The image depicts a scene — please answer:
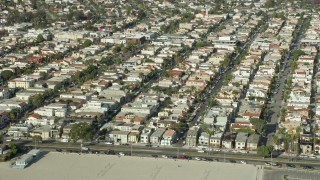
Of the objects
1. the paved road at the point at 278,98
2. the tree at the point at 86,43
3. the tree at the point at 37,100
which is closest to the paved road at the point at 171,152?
the paved road at the point at 278,98

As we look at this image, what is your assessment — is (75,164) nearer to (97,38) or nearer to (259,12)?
(97,38)

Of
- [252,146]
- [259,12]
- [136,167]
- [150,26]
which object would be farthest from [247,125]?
[259,12]

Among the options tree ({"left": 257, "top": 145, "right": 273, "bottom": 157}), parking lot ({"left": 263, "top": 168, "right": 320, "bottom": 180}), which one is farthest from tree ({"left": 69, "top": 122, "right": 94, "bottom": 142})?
parking lot ({"left": 263, "top": 168, "right": 320, "bottom": 180})

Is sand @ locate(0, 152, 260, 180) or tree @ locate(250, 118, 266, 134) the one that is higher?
tree @ locate(250, 118, 266, 134)

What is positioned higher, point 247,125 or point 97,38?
point 97,38

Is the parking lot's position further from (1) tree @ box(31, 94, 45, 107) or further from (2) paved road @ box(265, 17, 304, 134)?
(1) tree @ box(31, 94, 45, 107)

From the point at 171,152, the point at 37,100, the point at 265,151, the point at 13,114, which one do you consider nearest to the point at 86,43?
the point at 37,100
